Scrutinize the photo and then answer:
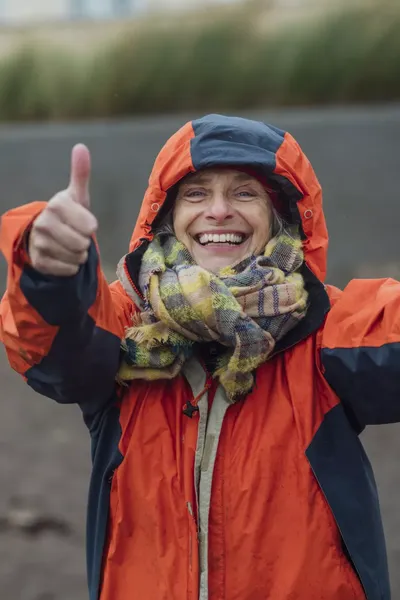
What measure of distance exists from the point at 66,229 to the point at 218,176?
0.58 m

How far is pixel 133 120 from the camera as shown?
6984 mm

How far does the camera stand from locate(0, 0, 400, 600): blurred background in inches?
237

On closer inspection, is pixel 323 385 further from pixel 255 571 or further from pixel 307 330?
pixel 255 571

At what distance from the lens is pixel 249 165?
2.15 metres

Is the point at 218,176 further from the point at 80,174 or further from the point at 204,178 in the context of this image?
the point at 80,174

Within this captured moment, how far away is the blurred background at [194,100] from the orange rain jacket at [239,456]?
3.08 metres

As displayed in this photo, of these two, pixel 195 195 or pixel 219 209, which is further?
pixel 195 195

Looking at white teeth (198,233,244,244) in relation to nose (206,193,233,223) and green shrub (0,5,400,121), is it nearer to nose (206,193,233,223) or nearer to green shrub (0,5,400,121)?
nose (206,193,233,223)

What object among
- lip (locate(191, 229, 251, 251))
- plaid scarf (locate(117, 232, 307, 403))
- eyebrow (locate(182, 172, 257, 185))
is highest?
eyebrow (locate(182, 172, 257, 185))

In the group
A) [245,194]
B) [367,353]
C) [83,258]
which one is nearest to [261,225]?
[245,194]

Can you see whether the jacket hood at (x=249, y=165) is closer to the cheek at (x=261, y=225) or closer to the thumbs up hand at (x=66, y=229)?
the cheek at (x=261, y=225)

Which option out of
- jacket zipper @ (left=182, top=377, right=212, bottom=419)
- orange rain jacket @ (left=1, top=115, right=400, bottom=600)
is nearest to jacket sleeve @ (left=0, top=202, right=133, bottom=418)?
orange rain jacket @ (left=1, top=115, right=400, bottom=600)

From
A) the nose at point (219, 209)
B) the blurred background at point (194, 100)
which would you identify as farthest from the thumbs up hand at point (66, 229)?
the blurred background at point (194, 100)

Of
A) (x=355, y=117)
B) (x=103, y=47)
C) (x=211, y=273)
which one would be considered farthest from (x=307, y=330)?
(x=103, y=47)
